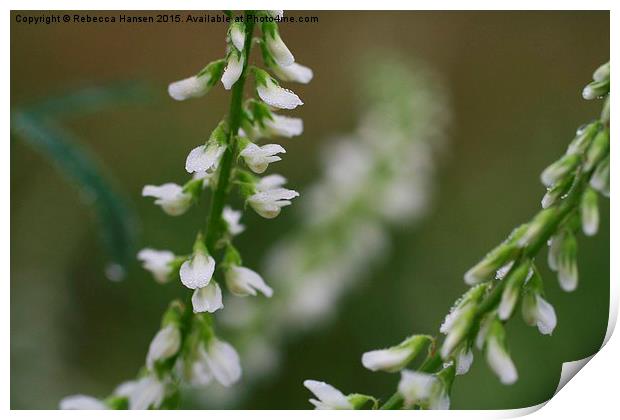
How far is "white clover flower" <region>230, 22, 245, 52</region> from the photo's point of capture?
670 millimetres

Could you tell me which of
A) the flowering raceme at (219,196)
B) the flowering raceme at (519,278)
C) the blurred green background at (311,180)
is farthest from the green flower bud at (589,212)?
the blurred green background at (311,180)

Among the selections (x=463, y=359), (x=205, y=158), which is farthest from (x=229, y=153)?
(x=463, y=359)

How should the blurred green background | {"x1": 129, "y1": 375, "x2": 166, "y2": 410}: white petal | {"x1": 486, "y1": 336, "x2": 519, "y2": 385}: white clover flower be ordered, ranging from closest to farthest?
{"x1": 486, "y1": 336, "x2": 519, "y2": 385}: white clover flower
{"x1": 129, "y1": 375, "x2": 166, "y2": 410}: white petal
the blurred green background

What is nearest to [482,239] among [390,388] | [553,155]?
[553,155]

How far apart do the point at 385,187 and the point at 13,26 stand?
63 centimetres

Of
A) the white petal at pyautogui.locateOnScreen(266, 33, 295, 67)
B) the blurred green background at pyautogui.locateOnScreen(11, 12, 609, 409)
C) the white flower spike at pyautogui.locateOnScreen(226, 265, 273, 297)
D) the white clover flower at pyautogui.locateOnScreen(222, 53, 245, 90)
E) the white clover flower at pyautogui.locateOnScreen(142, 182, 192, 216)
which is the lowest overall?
the white flower spike at pyautogui.locateOnScreen(226, 265, 273, 297)

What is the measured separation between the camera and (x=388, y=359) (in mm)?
665

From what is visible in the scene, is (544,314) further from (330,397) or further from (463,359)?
(330,397)

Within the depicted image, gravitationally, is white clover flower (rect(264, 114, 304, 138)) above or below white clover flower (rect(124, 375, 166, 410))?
above

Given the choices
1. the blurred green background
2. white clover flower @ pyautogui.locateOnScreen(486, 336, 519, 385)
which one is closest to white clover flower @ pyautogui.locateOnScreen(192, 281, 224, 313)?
white clover flower @ pyautogui.locateOnScreen(486, 336, 519, 385)

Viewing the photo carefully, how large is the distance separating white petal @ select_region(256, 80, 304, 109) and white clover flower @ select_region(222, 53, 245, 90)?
0.03m

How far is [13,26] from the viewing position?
109 centimetres

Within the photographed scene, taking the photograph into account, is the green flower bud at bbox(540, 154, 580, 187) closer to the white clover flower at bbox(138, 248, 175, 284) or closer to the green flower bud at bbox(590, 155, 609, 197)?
the green flower bud at bbox(590, 155, 609, 197)
